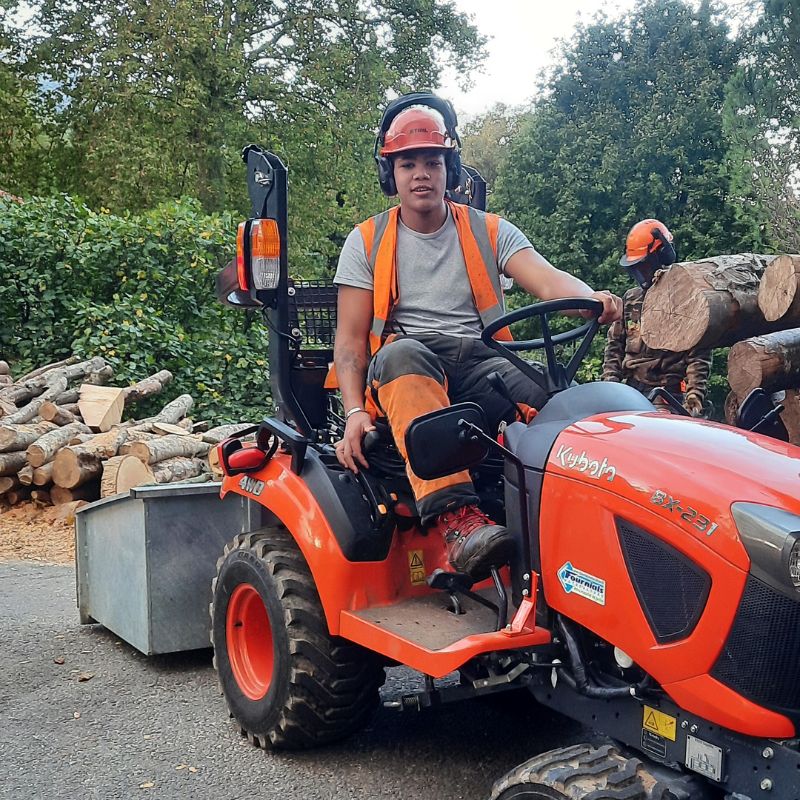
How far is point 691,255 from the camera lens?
16203 mm

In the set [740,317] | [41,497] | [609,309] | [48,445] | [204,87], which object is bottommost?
[41,497]

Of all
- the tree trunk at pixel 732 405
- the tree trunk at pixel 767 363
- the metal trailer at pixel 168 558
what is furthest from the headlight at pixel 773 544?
the tree trunk at pixel 732 405

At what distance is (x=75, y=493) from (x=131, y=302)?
304cm

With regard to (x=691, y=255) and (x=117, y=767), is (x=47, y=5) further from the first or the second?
(x=117, y=767)

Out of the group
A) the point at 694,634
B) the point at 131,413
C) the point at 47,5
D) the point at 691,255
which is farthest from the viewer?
the point at 47,5

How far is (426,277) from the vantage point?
335cm

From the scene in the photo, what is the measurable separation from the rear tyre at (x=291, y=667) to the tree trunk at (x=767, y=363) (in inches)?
128

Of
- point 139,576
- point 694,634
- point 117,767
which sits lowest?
point 117,767

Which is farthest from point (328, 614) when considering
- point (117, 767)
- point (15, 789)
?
point (15, 789)

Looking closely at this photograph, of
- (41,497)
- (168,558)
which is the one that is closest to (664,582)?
(168,558)

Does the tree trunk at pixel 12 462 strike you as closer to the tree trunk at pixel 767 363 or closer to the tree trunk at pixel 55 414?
the tree trunk at pixel 55 414

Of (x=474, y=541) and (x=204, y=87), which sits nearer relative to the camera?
(x=474, y=541)

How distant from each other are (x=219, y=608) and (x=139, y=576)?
805 millimetres

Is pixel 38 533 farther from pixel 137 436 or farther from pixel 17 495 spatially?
pixel 137 436
